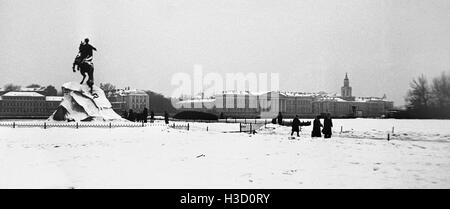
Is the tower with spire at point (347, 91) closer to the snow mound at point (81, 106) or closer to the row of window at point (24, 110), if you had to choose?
the row of window at point (24, 110)

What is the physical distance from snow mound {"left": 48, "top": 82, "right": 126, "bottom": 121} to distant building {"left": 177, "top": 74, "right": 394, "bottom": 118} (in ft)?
194

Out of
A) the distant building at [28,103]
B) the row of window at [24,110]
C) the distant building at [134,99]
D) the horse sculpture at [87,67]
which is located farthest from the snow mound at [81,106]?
the distant building at [134,99]

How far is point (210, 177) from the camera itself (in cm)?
724

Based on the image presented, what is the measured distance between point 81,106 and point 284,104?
89491 mm

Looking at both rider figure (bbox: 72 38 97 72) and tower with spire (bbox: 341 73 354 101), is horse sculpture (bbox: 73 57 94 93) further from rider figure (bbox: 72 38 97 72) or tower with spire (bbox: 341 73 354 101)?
tower with spire (bbox: 341 73 354 101)

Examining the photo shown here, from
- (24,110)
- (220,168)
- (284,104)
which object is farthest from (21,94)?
(220,168)

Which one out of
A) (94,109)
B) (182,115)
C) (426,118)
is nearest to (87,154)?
(94,109)

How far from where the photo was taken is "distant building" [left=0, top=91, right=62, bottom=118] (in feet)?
306

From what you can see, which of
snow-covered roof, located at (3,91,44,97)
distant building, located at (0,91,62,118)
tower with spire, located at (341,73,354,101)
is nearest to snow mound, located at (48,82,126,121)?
distant building, located at (0,91,62,118)

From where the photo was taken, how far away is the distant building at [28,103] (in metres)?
93.1

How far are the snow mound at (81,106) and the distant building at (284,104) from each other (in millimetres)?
59089

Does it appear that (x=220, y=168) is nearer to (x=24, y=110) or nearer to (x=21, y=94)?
(x=24, y=110)
